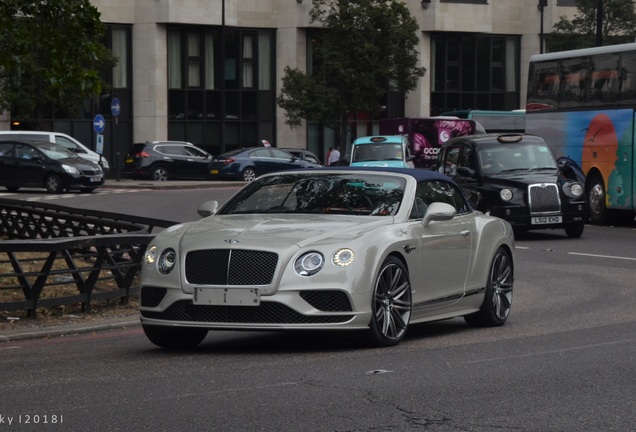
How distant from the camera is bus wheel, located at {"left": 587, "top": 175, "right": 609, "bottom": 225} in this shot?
29672mm

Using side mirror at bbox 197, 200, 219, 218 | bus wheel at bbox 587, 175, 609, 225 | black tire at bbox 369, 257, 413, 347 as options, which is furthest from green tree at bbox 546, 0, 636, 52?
black tire at bbox 369, 257, 413, 347

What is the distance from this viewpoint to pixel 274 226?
10500mm

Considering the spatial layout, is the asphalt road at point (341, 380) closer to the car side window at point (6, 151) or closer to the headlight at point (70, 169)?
the headlight at point (70, 169)

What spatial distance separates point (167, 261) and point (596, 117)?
20692 mm

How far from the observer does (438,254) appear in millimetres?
11445

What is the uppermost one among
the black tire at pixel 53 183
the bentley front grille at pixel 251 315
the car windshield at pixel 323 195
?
the car windshield at pixel 323 195

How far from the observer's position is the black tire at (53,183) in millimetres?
41844

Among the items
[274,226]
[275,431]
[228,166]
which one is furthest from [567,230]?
[228,166]

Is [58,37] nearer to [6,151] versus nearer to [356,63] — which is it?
[6,151]

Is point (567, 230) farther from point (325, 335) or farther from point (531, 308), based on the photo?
point (325, 335)

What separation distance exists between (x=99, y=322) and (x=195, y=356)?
3223 millimetres

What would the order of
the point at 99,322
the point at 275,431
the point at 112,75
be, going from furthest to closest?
the point at 112,75 < the point at 99,322 < the point at 275,431

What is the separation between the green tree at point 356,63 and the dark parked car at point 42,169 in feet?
65.3

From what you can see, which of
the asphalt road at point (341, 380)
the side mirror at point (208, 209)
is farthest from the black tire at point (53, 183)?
the side mirror at point (208, 209)
